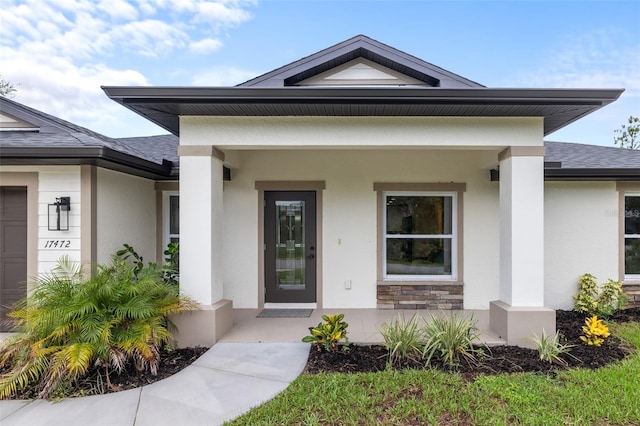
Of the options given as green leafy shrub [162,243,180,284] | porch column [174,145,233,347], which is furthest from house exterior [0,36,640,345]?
porch column [174,145,233,347]

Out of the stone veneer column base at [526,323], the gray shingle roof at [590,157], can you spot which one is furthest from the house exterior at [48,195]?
the gray shingle roof at [590,157]

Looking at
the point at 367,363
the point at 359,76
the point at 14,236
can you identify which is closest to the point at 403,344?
the point at 367,363

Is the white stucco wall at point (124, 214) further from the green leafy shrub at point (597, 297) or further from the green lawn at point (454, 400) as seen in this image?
the green leafy shrub at point (597, 297)

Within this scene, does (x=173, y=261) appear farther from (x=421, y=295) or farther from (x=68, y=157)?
(x=421, y=295)

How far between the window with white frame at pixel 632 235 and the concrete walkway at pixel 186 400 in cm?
732

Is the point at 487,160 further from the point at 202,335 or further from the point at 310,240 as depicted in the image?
the point at 202,335

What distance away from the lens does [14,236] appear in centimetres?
538

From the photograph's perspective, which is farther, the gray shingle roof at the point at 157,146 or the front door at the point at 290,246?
the gray shingle roof at the point at 157,146

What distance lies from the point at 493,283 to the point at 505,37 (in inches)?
364

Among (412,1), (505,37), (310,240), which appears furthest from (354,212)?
(505,37)

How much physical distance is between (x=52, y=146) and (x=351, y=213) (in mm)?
5093

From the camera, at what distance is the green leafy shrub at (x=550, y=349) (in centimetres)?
439

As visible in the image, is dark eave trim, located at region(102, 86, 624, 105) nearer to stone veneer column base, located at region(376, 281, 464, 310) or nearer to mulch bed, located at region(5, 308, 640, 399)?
mulch bed, located at region(5, 308, 640, 399)

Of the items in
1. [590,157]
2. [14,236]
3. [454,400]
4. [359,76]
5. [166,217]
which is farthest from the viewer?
[590,157]
